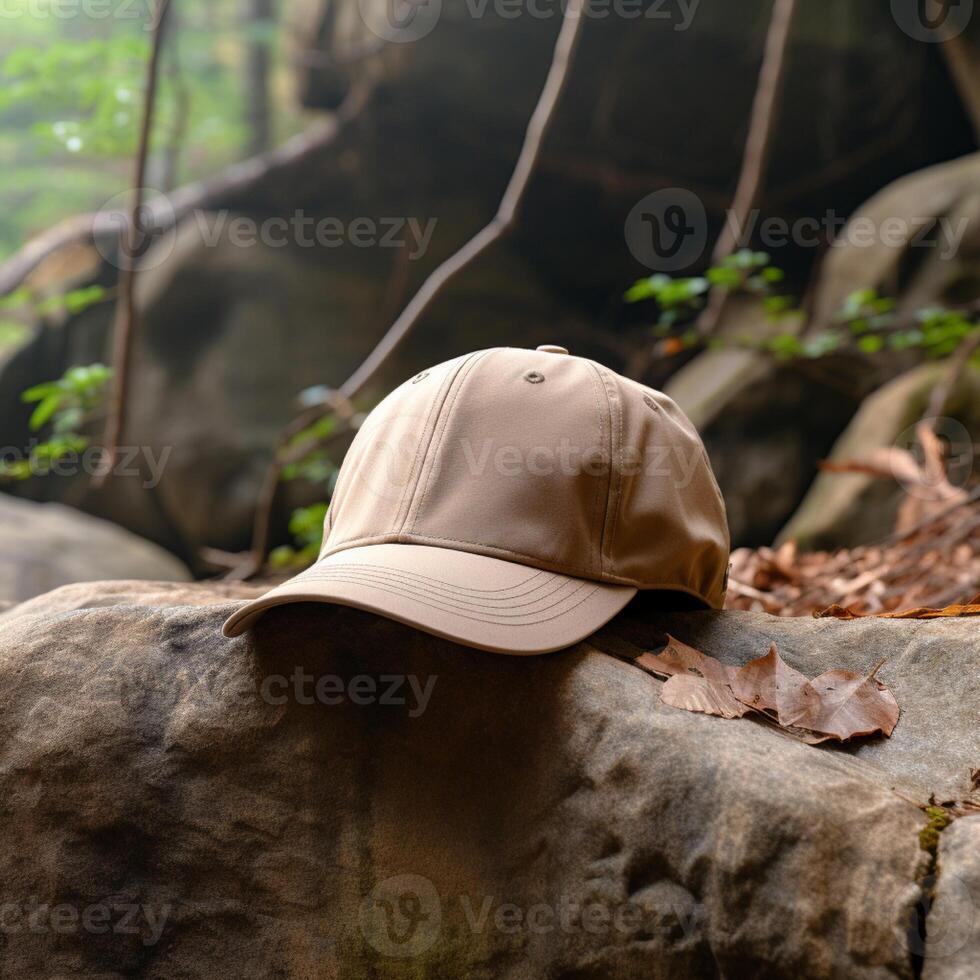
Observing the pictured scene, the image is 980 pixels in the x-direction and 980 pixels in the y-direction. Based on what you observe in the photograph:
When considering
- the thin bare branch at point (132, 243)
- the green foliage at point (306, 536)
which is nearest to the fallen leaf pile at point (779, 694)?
the green foliage at point (306, 536)

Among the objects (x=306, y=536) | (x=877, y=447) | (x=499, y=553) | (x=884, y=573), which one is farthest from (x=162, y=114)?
(x=499, y=553)

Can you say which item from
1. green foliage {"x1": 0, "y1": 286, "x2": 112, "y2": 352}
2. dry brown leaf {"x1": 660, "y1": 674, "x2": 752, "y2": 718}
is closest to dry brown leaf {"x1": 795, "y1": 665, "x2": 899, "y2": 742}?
dry brown leaf {"x1": 660, "y1": 674, "x2": 752, "y2": 718}

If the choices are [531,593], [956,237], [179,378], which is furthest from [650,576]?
[179,378]

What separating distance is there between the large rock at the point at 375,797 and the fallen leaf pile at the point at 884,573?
1123 millimetres

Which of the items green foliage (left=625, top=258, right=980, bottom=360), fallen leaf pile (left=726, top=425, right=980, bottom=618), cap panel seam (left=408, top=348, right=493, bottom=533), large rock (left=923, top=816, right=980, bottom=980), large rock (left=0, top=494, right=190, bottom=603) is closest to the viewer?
large rock (left=923, top=816, right=980, bottom=980)

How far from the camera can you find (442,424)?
1.62 m

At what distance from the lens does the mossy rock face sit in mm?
4090

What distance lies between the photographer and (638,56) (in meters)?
6.15

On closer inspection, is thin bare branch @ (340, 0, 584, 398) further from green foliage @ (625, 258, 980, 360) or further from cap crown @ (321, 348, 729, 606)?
cap crown @ (321, 348, 729, 606)

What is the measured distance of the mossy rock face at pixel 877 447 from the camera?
→ 13.4ft

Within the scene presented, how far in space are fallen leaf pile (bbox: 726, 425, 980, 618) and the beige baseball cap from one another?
3.24ft

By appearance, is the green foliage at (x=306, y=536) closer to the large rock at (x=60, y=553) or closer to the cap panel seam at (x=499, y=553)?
the large rock at (x=60, y=553)

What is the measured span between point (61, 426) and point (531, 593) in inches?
117

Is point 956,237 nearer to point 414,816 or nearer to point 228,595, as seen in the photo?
point 228,595
